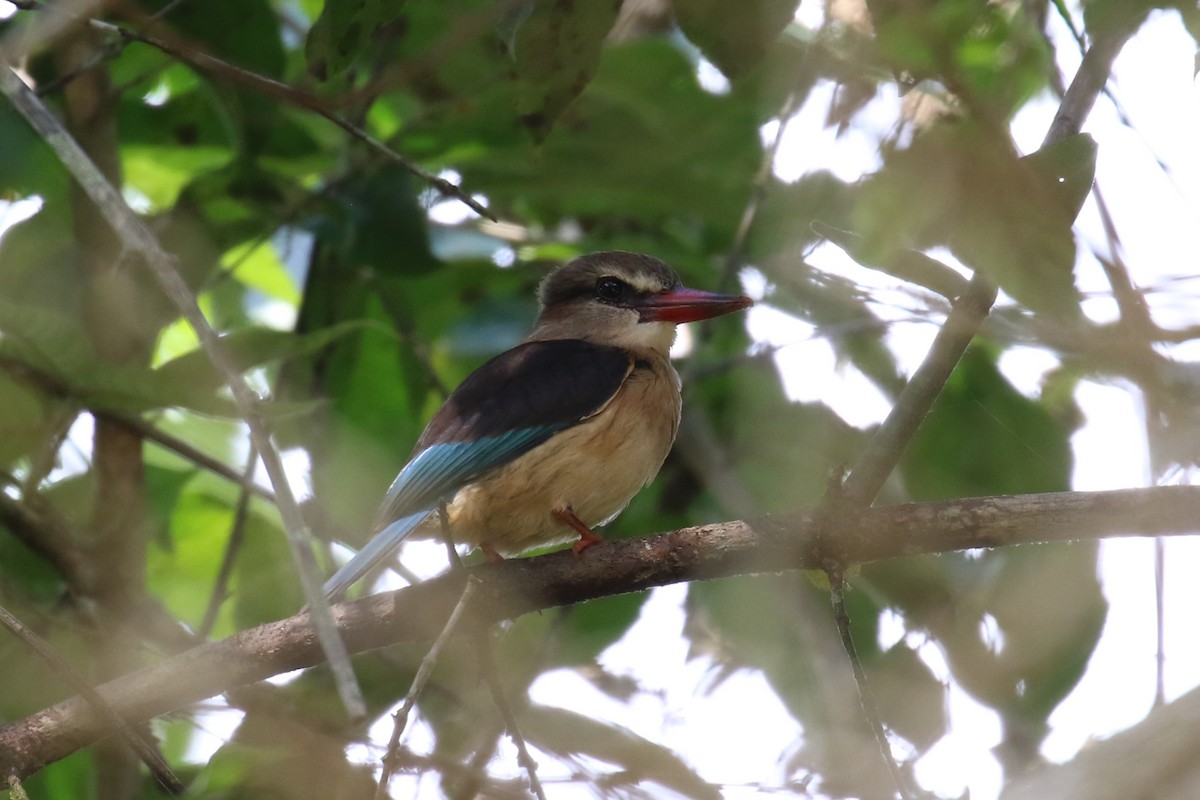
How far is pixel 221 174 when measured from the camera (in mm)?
3959

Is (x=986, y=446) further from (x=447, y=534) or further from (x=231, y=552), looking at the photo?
(x=231, y=552)

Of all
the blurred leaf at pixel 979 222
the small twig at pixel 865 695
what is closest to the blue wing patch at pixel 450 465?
the small twig at pixel 865 695

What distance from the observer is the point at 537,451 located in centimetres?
369

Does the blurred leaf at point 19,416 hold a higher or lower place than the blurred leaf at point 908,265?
higher

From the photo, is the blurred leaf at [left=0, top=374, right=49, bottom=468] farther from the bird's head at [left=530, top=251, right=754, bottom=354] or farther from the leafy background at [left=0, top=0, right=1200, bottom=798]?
the bird's head at [left=530, top=251, right=754, bottom=354]

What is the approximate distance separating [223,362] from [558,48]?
836 mm

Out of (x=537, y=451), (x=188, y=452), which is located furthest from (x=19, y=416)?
(x=537, y=451)

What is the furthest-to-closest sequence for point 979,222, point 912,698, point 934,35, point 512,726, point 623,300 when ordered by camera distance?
point 623,300 < point 912,698 < point 512,726 < point 934,35 < point 979,222

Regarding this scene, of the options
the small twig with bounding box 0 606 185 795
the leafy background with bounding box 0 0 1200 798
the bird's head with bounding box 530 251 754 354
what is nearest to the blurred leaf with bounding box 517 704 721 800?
the leafy background with bounding box 0 0 1200 798

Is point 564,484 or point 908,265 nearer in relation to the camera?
point 908,265

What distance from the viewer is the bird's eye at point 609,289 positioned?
178 inches

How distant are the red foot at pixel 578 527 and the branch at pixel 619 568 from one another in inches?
13.2

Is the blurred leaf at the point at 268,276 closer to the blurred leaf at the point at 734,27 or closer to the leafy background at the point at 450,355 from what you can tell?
the leafy background at the point at 450,355

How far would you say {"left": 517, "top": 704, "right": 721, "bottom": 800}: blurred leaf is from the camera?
2.54m
